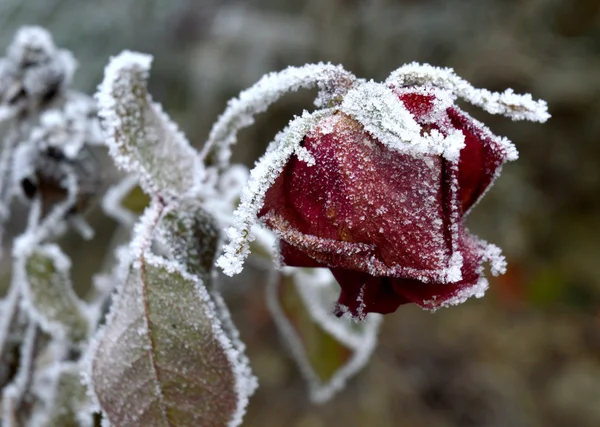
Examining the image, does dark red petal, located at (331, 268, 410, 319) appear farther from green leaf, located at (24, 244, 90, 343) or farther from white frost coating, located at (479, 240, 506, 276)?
green leaf, located at (24, 244, 90, 343)

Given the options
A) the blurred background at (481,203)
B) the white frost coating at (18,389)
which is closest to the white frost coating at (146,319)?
the white frost coating at (18,389)

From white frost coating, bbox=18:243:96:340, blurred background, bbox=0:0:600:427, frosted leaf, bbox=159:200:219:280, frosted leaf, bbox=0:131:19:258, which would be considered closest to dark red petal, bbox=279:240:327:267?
frosted leaf, bbox=159:200:219:280

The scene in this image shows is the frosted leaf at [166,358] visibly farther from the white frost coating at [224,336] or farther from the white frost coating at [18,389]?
the white frost coating at [18,389]

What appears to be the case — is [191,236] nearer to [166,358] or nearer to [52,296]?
[166,358]

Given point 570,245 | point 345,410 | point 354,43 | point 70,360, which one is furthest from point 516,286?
point 70,360

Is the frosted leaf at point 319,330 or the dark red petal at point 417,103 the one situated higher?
the dark red petal at point 417,103

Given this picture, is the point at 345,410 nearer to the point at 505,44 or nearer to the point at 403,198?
the point at 505,44
